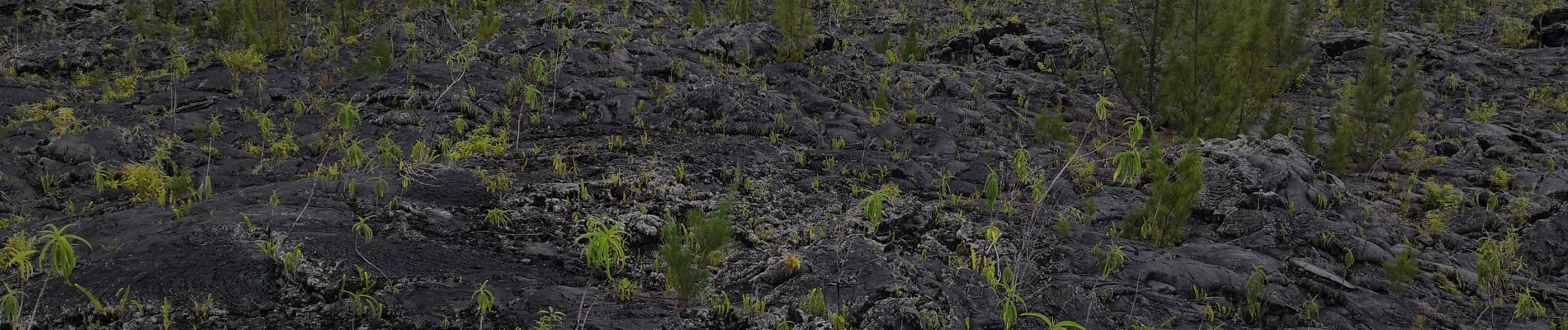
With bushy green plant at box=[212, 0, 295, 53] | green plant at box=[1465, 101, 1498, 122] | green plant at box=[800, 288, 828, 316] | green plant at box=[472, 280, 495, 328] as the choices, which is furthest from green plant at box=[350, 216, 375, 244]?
green plant at box=[1465, 101, 1498, 122]

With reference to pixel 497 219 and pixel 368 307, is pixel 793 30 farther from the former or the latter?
pixel 368 307

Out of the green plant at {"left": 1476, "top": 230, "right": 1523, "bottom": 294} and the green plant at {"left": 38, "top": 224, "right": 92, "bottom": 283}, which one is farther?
the green plant at {"left": 1476, "top": 230, "right": 1523, "bottom": 294}

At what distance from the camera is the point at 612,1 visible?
15.9 m

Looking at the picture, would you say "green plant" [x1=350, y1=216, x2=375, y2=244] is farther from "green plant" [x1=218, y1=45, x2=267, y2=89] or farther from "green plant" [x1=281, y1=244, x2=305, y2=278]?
"green plant" [x1=218, y1=45, x2=267, y2=89]

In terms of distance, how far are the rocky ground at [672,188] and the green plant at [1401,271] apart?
0.05 m

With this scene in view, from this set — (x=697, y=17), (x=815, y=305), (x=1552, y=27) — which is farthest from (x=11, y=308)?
(x=1552, y=27)

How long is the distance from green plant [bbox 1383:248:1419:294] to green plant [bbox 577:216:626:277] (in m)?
6.41

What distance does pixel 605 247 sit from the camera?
5840 millimetres

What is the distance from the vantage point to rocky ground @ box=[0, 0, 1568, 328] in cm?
584

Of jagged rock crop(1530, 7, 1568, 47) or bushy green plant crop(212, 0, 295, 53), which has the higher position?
bushy green plant crop(212, 0, 295, 53)

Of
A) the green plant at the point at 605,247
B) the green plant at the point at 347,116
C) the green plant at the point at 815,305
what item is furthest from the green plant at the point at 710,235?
the green plant at the point at 347,116

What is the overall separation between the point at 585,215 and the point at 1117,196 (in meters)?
5.63

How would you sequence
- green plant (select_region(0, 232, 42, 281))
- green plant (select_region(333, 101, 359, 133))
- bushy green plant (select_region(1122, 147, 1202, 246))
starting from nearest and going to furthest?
green plant (select_region(0, 232, 42, 281)) → bushy green plant (select_region(1122, 147, 1202, 246)) → green plant (select_region(333, 101, 359, 133))

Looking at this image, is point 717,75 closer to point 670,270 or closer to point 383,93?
point 383,93
